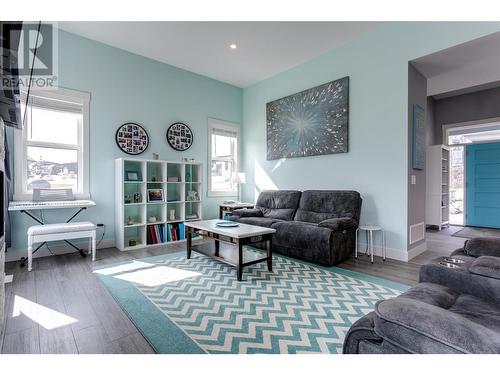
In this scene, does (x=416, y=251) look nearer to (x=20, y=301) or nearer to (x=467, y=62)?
(x=467, y=62)

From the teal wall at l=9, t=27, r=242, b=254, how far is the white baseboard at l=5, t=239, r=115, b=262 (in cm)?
4

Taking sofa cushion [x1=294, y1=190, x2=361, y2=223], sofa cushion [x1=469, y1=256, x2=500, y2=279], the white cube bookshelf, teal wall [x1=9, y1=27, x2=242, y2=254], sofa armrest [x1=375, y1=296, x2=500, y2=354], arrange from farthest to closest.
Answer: the white cube bookshelf → teal wall [x1=9, y1=27, x2=242, y2=254] → sofa cushion [x1=294, y1=190, x2=361, y2=223] → sofa cushion [x1=469, y1=256, x2=500, y2=279] → sofa armrest [x1=375, y1=296, x2=500, y2=354]

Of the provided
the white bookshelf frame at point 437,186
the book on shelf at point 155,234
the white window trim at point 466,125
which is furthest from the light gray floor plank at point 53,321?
the white window trim at point 466,125

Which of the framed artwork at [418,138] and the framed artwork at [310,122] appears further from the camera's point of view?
the framed artwork at [310,122]

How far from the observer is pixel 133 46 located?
413cm

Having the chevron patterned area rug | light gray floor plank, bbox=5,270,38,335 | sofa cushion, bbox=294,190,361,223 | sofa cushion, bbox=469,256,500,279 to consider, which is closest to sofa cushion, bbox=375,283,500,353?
sofa cushion, bbox=469,256,500,279

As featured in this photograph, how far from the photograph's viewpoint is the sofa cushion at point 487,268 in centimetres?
132

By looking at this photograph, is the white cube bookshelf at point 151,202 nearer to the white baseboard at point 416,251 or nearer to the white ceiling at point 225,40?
the white ceiling at point 225,40

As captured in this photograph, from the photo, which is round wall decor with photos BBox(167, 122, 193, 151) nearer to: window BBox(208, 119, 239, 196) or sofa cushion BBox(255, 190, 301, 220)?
window BBox(208, 119, 239, 196)

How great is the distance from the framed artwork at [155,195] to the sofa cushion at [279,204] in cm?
176

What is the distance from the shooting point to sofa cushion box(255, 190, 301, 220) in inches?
170

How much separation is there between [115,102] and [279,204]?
319 centimetres

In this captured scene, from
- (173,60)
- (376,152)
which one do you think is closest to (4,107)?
(173,60)
